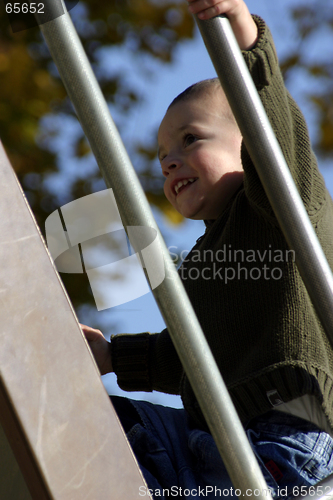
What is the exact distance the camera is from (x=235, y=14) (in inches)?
36.0

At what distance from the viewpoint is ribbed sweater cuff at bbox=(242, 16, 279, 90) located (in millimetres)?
1043

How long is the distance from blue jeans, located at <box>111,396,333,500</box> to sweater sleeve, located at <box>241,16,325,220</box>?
0.44m

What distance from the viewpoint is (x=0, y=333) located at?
460mm

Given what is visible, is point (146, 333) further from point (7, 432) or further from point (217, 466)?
point (7, 432)

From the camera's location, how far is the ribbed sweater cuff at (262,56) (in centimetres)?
104

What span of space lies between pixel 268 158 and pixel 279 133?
1.77 ft

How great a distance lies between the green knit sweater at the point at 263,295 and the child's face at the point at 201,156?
0.48 feet

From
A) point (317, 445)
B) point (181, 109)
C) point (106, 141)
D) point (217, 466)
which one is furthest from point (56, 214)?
point (181, 109)

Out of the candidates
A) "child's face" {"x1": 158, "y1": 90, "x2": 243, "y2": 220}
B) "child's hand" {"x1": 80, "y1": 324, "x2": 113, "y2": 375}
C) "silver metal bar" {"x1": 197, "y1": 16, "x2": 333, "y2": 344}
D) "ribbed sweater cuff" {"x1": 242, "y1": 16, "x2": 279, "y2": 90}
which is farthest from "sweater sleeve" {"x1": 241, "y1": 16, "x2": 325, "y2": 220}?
"child's hand" {"x1": 80, "y1": 324, "x2": 113, "y2": 375}

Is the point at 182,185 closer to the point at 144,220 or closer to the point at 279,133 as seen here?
the point at 279,133

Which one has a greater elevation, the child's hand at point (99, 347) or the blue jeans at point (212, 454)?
the child's hand at point (99, 347)

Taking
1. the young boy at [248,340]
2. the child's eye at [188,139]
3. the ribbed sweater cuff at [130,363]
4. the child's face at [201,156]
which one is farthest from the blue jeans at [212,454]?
the child's eye at [188,139]

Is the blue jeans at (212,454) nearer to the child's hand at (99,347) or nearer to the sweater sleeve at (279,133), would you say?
the child's hand at (99,347)

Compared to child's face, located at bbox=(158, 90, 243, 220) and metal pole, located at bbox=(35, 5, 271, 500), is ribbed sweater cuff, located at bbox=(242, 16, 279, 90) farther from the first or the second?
metal pole, located at bbox=(35, 5, 271, 500)
